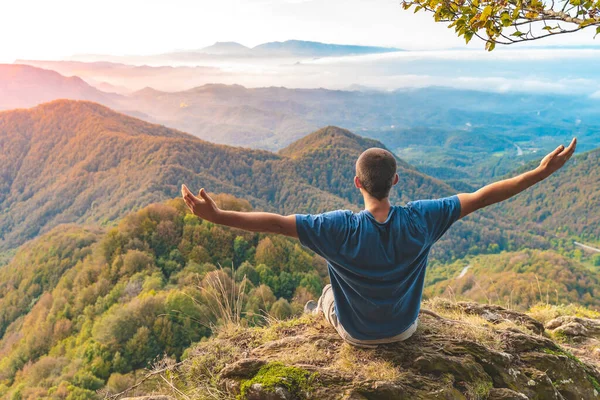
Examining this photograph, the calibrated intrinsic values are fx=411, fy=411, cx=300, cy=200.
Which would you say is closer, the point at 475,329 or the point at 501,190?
the point at 501,190

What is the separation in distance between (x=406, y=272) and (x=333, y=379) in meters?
1.17

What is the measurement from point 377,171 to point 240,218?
4.07ft

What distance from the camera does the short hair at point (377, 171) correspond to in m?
3.50

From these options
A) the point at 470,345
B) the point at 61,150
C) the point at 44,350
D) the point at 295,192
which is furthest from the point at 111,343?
the point at 61,150

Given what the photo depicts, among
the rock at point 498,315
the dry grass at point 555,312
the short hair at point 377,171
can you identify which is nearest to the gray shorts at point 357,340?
the short hair at point 377,171

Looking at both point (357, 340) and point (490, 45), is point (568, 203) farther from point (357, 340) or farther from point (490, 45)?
point (357, 340)

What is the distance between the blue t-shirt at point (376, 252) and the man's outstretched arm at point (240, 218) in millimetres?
115

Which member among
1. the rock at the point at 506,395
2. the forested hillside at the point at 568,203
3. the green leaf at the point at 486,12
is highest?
the green leaf at the point at 486,12

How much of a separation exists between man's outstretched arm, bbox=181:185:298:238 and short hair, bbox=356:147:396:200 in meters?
0.73

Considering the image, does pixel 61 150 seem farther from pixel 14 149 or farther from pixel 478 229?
pixel 478 229

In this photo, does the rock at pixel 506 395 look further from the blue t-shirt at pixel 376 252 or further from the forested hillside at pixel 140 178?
the forested hillside at pixel 140 178

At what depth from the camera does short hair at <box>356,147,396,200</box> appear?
3499 mm

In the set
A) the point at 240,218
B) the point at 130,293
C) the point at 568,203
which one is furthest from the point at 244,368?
the point at 568,203

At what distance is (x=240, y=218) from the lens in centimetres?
349
